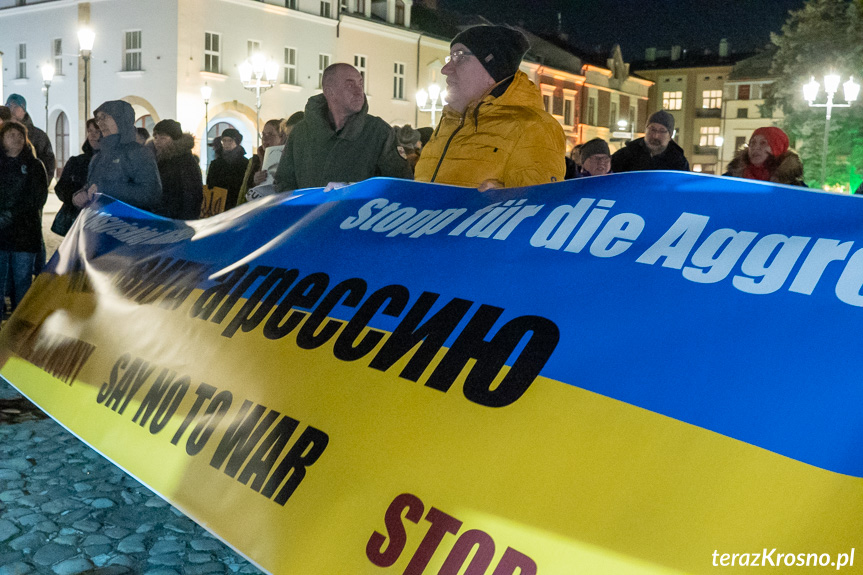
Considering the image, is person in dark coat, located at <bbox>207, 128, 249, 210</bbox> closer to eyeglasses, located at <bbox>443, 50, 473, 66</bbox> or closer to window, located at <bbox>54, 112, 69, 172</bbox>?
eyeglasses, located at <bbox>443, 50, 473, 66</bbox>

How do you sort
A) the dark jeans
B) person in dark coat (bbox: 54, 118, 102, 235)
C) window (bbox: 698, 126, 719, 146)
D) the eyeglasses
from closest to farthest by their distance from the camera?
the eyeglasses, the dark jeans, person in dark coat (bbox: 54, 118, 102, 235), window (bbox: 698, 126, 719, 146)

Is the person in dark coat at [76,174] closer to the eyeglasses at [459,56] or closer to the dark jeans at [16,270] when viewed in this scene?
the dark jeans at [16,270]

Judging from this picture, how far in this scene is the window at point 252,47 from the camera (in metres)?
33.5

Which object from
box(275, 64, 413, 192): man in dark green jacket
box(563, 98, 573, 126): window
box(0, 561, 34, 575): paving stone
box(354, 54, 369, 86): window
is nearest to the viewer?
box(0, 561, 34, 575): paving stone

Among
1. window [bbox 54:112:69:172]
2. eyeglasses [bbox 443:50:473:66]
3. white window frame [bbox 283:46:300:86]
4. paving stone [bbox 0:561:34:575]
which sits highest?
white window frame [bbox 283:46:300:86]

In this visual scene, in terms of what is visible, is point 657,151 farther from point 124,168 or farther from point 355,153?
point 124,168

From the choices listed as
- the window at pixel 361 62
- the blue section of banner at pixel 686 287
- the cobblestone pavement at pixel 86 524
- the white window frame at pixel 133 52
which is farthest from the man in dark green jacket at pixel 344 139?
the window at pixel 361 62

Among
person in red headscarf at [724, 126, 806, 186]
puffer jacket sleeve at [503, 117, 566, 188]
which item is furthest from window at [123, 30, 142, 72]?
puffer jacket sleeve at [503, 117, 566, 188]

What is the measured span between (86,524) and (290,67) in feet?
110

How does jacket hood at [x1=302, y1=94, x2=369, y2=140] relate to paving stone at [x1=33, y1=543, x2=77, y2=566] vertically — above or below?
above

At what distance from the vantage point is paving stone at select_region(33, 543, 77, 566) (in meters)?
3.06

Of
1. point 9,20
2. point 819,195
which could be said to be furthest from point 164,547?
point 9,20

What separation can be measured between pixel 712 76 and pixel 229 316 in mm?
82666

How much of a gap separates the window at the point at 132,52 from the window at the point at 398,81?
477 inches
